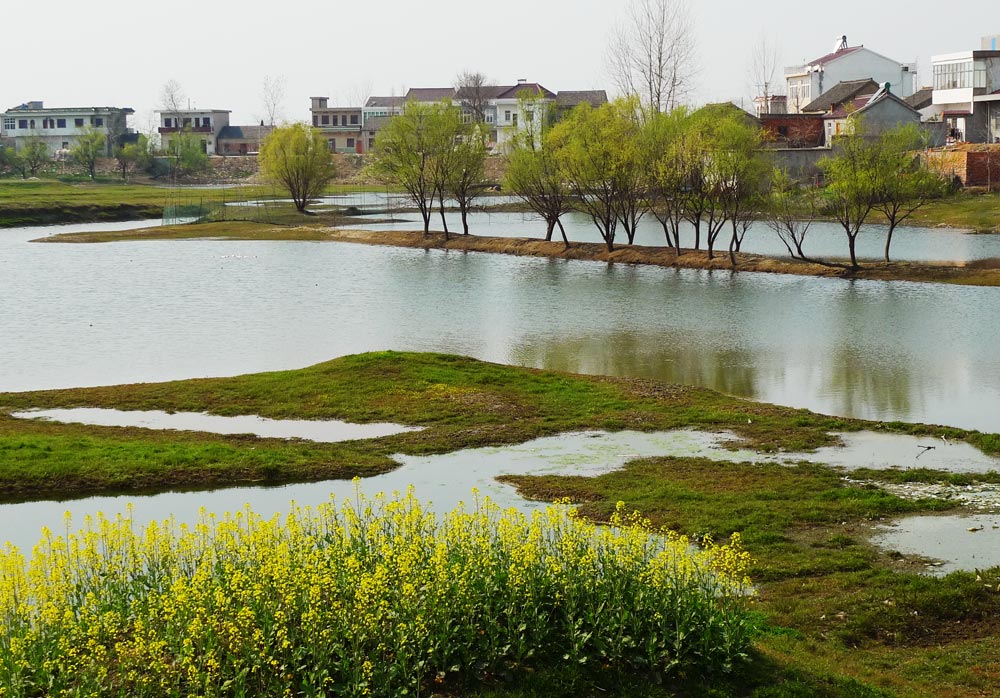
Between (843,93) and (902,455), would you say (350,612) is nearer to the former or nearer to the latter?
(902,455)

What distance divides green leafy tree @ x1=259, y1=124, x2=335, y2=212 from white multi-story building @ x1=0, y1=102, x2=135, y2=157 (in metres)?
74.3

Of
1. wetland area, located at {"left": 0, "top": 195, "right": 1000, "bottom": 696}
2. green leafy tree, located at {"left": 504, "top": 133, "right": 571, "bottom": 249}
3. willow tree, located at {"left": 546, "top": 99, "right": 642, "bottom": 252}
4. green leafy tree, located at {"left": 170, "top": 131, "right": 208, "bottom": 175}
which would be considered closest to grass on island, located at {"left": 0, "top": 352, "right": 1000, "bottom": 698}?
wetland area, located at {"left": 0, "top": 195, "right": 1000, "bottom": 696}

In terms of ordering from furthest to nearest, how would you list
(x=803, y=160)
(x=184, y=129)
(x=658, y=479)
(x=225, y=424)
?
(x=184, y=129) → (x=803, y=160) → (x=225, y=424) → (x=658, y=479)

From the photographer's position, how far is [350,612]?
10547 mm

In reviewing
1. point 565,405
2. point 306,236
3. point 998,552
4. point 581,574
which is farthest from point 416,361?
point 306,236

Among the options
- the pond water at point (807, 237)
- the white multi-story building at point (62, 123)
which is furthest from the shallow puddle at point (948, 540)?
the white multi-story building at point (62, 123)

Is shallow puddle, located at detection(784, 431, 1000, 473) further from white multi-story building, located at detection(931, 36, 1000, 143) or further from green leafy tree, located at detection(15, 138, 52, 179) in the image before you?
green leafy tree, located at detection(15, 138, 52, 179)

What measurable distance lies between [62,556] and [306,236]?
2790 inches

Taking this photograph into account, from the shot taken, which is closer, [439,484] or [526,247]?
[439,484]

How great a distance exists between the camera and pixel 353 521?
507 inches

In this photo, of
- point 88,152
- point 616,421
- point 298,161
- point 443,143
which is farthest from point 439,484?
point 88,152

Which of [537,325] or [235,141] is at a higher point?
[235,141]

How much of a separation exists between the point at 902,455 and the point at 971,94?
260 ft

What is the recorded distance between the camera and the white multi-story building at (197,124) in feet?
566
